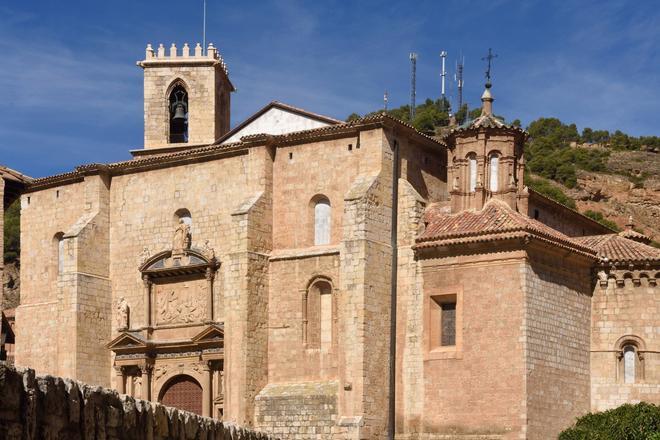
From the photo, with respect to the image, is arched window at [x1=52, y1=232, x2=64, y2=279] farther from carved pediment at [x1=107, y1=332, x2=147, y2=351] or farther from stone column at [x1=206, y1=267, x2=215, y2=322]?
stone column at [x1=206, y1=267, x2=215, y2=322]

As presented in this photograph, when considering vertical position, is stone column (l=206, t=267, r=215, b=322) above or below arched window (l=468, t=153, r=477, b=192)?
below

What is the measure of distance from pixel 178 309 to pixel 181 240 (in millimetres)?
1898

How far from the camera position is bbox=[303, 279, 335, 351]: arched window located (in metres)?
29.7

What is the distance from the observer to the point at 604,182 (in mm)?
68375

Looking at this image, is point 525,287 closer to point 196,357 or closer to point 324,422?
point 324,422

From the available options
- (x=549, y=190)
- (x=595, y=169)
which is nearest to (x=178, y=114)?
(x=549, y=190)

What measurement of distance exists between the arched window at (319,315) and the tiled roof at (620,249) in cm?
689

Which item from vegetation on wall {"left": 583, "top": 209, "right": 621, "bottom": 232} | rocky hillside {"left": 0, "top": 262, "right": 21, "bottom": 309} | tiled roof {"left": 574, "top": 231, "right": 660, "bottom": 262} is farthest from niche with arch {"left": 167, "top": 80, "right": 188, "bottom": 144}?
vegetation on wall {"left": 583, "top": 209, "right": 621, "bottom": 232}

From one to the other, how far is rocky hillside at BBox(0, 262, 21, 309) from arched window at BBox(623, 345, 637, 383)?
3832cm

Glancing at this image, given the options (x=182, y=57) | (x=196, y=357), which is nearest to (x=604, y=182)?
(x=182, y=57)

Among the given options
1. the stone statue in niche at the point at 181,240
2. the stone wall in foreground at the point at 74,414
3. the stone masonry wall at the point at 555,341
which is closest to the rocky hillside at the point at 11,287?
the stone statue in niche at the point at 181,240

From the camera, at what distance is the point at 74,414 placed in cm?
1010

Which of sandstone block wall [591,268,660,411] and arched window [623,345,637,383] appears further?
arched window [623,345,637,383]

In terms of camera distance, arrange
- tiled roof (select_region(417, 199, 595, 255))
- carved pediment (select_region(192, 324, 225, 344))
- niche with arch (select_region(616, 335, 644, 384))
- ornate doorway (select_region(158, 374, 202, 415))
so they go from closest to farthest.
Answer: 1. tiled roof (select_region(417, 199, 595, 255))
2. niche with arch (select_region(616, 335, 644, 384))
3. carved pediment (select_region(192, 324, 225, 344))
4. ornate doorway (select_region(158, 374, 202, 415))
